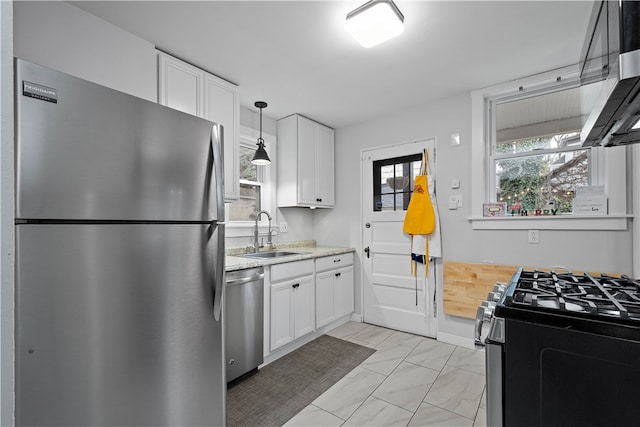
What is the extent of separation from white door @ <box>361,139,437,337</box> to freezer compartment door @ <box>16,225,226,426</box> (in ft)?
7.46

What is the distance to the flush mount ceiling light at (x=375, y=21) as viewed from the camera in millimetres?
1631

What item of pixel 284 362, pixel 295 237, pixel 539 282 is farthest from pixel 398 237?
pixel 539 282

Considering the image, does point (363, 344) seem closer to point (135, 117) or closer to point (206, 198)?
point (206, 198)

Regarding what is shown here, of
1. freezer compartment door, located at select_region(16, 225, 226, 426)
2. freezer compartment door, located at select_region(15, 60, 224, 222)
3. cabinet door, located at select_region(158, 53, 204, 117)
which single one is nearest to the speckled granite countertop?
freezer compartment door, located at select_region(16, 225, 226, 426)

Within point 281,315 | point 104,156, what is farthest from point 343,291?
point 104,156

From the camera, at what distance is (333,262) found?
130 inches

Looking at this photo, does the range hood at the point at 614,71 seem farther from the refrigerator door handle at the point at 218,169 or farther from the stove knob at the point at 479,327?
the refrigerator door handle at the point at 218,169

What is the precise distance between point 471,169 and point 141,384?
9.76 ft

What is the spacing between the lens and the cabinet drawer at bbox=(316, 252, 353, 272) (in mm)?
3098

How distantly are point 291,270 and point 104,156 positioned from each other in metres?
1.87

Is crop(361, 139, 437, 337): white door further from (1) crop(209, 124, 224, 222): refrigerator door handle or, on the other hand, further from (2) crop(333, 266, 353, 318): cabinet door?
(1) crop(209, 124, 224, 222): refrigerator door handle

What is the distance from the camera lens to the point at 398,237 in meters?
3.30

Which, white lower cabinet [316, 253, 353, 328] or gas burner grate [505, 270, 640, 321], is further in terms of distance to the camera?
white lower cabinet [316, 253, 353, 328]

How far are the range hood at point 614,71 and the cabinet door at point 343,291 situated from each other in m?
2.50
